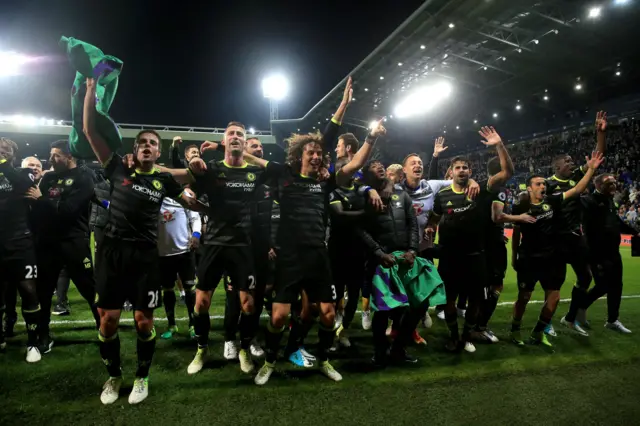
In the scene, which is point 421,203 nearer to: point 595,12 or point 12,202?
point 12,202

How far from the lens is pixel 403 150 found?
1469 inches

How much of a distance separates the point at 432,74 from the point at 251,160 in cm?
2265

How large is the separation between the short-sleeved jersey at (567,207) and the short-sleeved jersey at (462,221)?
40.2 inches

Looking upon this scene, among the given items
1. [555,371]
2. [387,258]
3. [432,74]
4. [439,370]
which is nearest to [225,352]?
[387,258]

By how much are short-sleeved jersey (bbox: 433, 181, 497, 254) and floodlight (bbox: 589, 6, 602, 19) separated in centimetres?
1675

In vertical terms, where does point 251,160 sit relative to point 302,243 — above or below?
above

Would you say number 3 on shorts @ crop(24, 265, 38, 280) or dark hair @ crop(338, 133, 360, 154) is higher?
dark hair @ crop(338, 133, 360, 154)

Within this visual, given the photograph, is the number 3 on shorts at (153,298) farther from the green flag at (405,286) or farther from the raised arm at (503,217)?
the raised arm at (503,217)

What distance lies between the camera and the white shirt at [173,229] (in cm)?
505

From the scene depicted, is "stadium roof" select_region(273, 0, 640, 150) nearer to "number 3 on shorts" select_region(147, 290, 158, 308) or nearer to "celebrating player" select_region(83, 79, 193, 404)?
"celebrating player" select_region(83, 79, 193, 404)

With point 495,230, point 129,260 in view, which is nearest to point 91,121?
point 129,260

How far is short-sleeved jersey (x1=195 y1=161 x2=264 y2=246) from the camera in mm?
3945

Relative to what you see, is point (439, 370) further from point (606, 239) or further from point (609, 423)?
point (606, 239)

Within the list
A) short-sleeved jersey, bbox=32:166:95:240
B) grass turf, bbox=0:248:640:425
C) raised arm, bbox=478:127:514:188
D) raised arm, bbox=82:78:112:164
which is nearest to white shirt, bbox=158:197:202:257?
short-sleeved jersey, bbox=32:166:95:240
